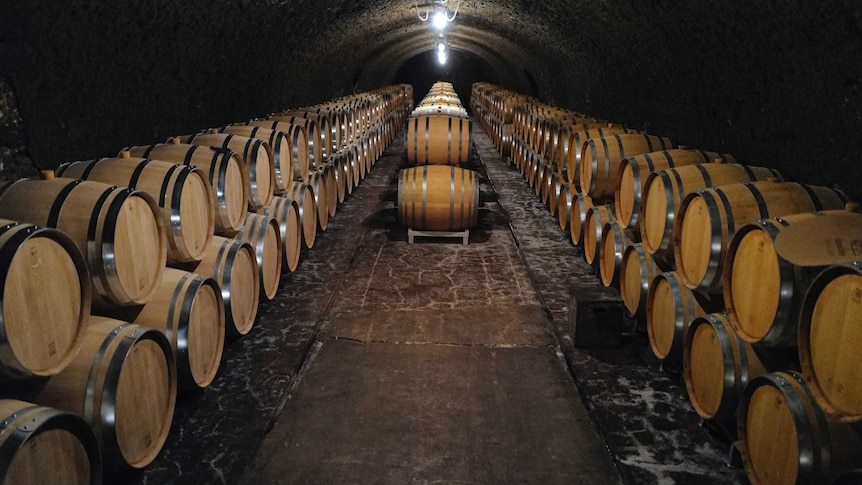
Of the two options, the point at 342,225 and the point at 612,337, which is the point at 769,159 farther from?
the point at 342,225

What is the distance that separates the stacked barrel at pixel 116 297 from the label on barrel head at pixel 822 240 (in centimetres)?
262

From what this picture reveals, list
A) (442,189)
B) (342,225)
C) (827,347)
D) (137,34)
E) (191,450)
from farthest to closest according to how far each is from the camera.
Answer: (342,225), (442,189), (137,34), (191,450), (827,347)

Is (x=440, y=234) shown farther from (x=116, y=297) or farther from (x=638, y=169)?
(x=116, y=297)

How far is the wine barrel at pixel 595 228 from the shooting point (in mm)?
5219

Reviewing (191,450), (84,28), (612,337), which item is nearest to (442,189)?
(612,337)

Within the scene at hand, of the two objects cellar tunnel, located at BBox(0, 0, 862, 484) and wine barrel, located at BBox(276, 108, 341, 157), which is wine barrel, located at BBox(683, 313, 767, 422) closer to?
cellar tunnel, located at BBox(0, 0, 862, 484)

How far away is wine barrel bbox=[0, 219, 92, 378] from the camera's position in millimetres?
1936

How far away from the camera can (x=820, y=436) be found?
2.08 metres

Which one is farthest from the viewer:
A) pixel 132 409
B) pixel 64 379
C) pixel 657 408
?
pixel 657 408

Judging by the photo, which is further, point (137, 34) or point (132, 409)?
point (137, 34)

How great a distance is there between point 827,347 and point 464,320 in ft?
8.89

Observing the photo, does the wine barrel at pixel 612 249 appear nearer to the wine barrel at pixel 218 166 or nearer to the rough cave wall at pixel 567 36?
the rough cave wall at pixel 567 36

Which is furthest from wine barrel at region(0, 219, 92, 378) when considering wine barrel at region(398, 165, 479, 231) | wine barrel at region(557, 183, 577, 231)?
wine barrel at region(557, 183, 577, 231)

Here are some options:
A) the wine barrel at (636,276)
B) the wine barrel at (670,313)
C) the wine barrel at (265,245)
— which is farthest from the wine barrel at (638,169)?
the wine barrel at (265,245)
